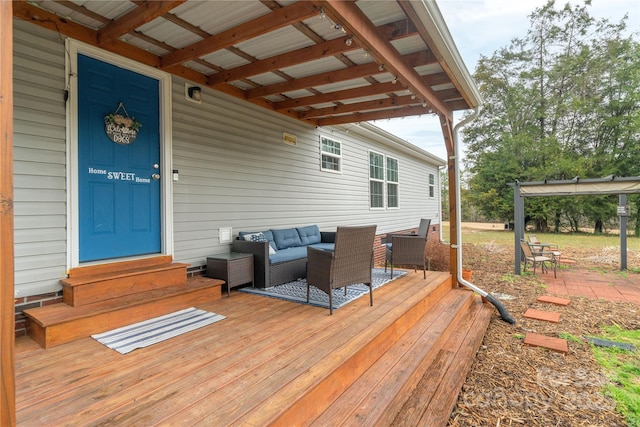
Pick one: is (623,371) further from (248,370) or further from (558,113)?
Result: (558,113)

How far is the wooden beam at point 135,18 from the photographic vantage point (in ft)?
7.98

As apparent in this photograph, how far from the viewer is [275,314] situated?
3.13 m

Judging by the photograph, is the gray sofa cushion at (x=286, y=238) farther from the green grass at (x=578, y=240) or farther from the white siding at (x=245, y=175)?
the green grass at (x=578, y=240)

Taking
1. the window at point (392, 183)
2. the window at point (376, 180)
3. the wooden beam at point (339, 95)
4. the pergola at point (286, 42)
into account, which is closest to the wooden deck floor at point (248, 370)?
the pergola at point (286, 42)

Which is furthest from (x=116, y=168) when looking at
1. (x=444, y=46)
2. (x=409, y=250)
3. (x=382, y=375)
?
(x=409, y=250)

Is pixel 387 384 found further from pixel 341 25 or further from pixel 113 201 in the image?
pixel 113 201

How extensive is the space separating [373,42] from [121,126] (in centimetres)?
275

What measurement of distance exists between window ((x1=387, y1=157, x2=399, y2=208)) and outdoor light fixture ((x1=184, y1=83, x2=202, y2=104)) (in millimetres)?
6551

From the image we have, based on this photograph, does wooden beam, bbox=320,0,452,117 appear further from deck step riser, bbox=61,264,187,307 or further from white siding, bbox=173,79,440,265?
deck step riser, bbox=61,264,187,307

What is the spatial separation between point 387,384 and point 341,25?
2.78 m

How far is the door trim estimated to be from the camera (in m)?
2.91

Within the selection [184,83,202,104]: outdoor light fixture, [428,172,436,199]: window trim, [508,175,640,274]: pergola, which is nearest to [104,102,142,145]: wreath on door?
[184,83,202,104]: outdoor light fixture

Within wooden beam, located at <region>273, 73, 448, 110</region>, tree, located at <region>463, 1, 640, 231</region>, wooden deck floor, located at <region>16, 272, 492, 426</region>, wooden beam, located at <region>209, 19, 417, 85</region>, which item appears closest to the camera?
wooden deck floor, located at <region>16, 272, 492, 426</region>

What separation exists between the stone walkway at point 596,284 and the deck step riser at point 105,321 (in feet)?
19.9
